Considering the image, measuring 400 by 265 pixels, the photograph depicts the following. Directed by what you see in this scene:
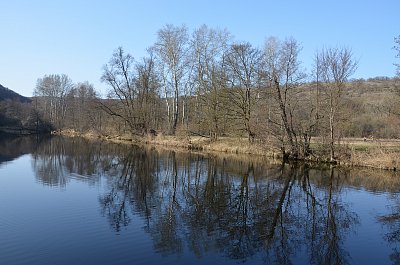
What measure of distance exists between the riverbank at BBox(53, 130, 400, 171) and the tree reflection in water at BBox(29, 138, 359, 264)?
12.1ft

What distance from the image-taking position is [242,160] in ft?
122

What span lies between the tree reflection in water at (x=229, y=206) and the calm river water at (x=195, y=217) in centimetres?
5

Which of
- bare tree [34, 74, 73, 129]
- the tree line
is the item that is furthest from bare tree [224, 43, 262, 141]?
bare tree [34, 74, 73, 129]

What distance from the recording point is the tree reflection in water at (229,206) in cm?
1289

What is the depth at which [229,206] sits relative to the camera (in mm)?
18281

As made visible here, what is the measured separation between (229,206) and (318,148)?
22015 millimetres

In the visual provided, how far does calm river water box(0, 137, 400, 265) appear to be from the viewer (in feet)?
39.3

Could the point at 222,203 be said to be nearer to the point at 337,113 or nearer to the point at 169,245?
the point at 169,245

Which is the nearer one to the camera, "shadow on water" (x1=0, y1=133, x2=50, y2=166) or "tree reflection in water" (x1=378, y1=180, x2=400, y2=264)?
"tree reflection in water" (x1=378, y1=180, x2=400, y2=264)

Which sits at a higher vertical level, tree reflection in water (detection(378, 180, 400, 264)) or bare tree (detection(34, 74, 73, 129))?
bare tree (detection(34, 74, 73, 129))

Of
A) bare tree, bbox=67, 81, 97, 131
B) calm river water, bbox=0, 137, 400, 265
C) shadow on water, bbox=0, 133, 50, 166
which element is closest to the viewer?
calm river water, bbox=0, 137, 400, 265

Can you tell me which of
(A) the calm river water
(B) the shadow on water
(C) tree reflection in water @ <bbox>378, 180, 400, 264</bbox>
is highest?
(B) the shadow on water

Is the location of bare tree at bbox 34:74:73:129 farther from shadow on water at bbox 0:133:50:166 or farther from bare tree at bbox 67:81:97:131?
shadow on water at bbox 0:133:50:166

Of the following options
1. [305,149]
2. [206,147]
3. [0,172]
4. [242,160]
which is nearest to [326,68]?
[305,149]
